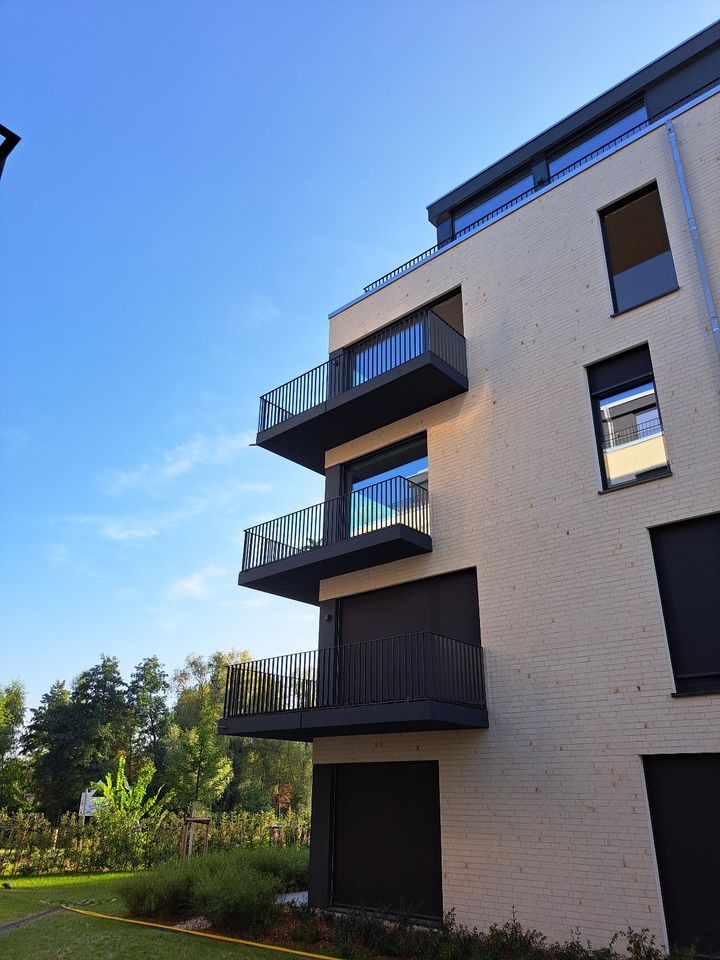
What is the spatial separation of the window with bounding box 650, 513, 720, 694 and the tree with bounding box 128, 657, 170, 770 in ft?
148

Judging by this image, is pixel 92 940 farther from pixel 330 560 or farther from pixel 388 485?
pixel 388 485

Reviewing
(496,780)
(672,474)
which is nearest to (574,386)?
(672,474)

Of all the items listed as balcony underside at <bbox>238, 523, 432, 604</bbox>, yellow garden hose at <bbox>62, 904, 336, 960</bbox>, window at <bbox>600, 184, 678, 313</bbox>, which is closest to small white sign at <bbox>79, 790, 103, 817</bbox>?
yellow garden hose at <bbox>62, 904, 336, 960</bbox>

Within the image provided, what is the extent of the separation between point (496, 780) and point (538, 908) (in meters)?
1.75

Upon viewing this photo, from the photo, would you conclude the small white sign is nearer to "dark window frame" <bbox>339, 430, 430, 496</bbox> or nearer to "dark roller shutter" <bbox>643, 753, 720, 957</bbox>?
"dark window frame" <bbox>339, 430, 430, 496</bbox>

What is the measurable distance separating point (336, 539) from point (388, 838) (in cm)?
571

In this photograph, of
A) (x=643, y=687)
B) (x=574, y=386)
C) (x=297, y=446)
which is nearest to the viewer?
(x=643, y=687)

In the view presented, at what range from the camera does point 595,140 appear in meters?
15.0

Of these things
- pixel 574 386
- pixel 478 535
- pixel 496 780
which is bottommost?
pixel 496 780

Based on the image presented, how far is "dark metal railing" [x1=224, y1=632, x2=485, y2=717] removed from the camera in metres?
11.1

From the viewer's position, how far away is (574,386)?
11742mm

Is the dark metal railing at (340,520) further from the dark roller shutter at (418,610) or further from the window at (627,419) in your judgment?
the window at (627,419)

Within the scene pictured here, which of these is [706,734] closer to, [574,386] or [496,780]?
[496,780]

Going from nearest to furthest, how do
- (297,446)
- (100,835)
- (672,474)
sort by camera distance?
(672,474) < (297,446) < (100,835)
